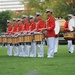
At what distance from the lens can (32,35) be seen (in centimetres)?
1853

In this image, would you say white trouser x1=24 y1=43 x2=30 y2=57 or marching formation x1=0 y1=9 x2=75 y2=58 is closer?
marching formation x1=0 y1=9 x2=75 y2=58

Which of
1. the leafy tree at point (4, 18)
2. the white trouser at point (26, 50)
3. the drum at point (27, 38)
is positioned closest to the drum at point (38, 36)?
the drum at point (27, 38)

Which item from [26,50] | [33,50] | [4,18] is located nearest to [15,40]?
[26,50]

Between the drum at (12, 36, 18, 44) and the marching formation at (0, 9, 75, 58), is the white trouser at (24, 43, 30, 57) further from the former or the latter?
the drum at (12, 36, 18, 44)

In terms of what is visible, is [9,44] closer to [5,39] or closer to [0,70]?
[5,39]

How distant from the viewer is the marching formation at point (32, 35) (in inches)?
717

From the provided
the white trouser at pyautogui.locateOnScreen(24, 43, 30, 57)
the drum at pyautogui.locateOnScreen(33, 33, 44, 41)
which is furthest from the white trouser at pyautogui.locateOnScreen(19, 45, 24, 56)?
the drum at pyautogui.locateOnScreen(33, 33, 44, 41)

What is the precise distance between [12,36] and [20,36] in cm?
89

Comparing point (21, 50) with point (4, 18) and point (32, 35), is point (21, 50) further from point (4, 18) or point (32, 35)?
point (4, 18)

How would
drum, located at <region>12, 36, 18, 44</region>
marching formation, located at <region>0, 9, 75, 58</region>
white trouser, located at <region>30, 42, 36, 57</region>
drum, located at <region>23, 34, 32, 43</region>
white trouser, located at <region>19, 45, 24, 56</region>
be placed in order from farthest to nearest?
white trouser, located at <region>19, 45, 24, 56</region> < drum, located at <region>12, 36, 18, 44</region> < white trouser, located at <region>30, 42, 36, 57</region> < drum, located at <region>23, 34, 32, 43</region> < marching formation, located at <region>0, 9, 75, 58</region>

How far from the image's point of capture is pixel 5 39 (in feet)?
68.1

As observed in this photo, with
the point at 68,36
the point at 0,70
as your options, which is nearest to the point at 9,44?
the point at 68,36

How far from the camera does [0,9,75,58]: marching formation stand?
717 inches

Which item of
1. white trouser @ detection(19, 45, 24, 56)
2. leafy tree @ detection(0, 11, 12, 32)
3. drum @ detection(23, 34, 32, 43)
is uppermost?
drum @ detection(23, 34, 32, 43)
